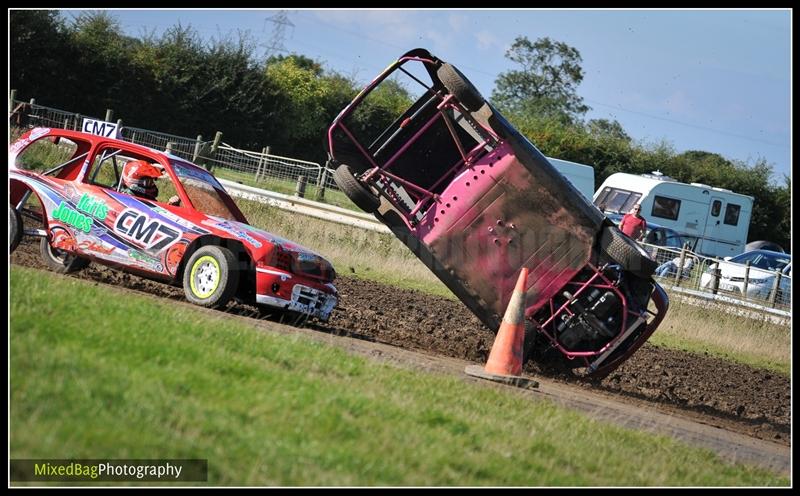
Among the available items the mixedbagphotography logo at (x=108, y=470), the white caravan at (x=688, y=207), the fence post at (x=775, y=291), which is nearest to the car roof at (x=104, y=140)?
the mixedbagphotography logo at (x=108, y=470)

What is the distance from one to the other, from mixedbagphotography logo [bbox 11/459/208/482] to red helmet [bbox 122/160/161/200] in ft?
24.2

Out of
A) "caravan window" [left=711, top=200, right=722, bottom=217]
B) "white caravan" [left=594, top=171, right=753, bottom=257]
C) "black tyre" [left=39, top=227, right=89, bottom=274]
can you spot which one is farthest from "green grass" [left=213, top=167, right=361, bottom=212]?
"black tyre" [left=39, top=227, right=89, bottom=274]

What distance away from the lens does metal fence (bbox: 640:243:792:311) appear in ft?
84.0

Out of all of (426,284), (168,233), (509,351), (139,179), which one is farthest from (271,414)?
(426,284)

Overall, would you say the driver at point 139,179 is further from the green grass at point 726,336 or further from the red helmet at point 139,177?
the green grass at point 726,336

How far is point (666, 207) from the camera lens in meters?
37.7

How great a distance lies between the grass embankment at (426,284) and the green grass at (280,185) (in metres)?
6.85

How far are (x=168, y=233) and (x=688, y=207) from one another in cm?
2957

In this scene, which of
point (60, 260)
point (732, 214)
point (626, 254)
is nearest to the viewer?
point (626, 254)

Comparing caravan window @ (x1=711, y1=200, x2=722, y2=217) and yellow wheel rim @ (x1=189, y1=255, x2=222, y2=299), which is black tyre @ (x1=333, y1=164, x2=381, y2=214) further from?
caravan window @ (x1=711, y1=200, x2=722, y2=217)

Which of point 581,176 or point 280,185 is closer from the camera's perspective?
point 280,185

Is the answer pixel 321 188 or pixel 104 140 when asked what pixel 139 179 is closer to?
pixel 104 140

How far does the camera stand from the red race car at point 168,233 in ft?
37.6
